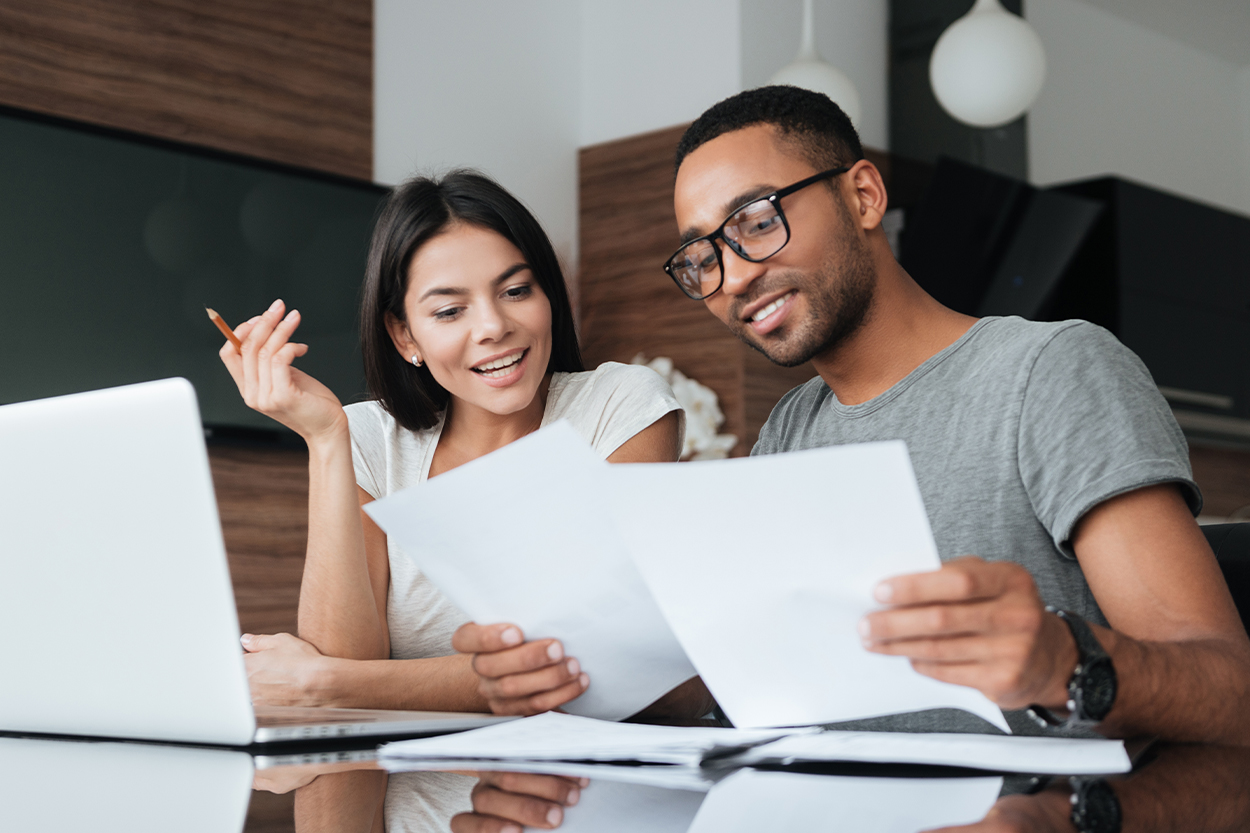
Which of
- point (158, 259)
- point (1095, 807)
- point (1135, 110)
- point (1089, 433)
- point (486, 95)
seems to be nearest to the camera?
point (1095, 807)

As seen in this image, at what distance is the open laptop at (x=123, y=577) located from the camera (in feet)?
2.23

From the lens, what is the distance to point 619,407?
143 centimetres

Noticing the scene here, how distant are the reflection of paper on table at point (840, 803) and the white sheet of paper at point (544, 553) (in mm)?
192

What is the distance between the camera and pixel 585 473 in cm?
70

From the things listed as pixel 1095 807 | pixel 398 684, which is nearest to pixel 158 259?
pixel 398 684

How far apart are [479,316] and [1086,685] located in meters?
0.93

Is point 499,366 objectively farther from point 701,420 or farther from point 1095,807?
point 701,420

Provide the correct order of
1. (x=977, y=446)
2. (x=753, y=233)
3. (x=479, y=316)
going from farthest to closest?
1. (x=479, y=316)
2. (x=753, y=233)
3. (x=977, y=446)

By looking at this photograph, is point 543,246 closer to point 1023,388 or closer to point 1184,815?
point 1023,388

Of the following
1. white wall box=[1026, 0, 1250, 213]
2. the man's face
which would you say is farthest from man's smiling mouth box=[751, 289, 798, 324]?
white wall box=[1026, 0, 1250, 213]

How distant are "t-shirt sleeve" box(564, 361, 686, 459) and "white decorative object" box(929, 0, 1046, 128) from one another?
1.49 meters

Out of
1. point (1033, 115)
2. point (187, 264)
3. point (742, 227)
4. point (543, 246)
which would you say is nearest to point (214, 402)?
point (187, 264)

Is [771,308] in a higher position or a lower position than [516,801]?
higher

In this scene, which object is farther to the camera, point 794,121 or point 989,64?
point 989,64
